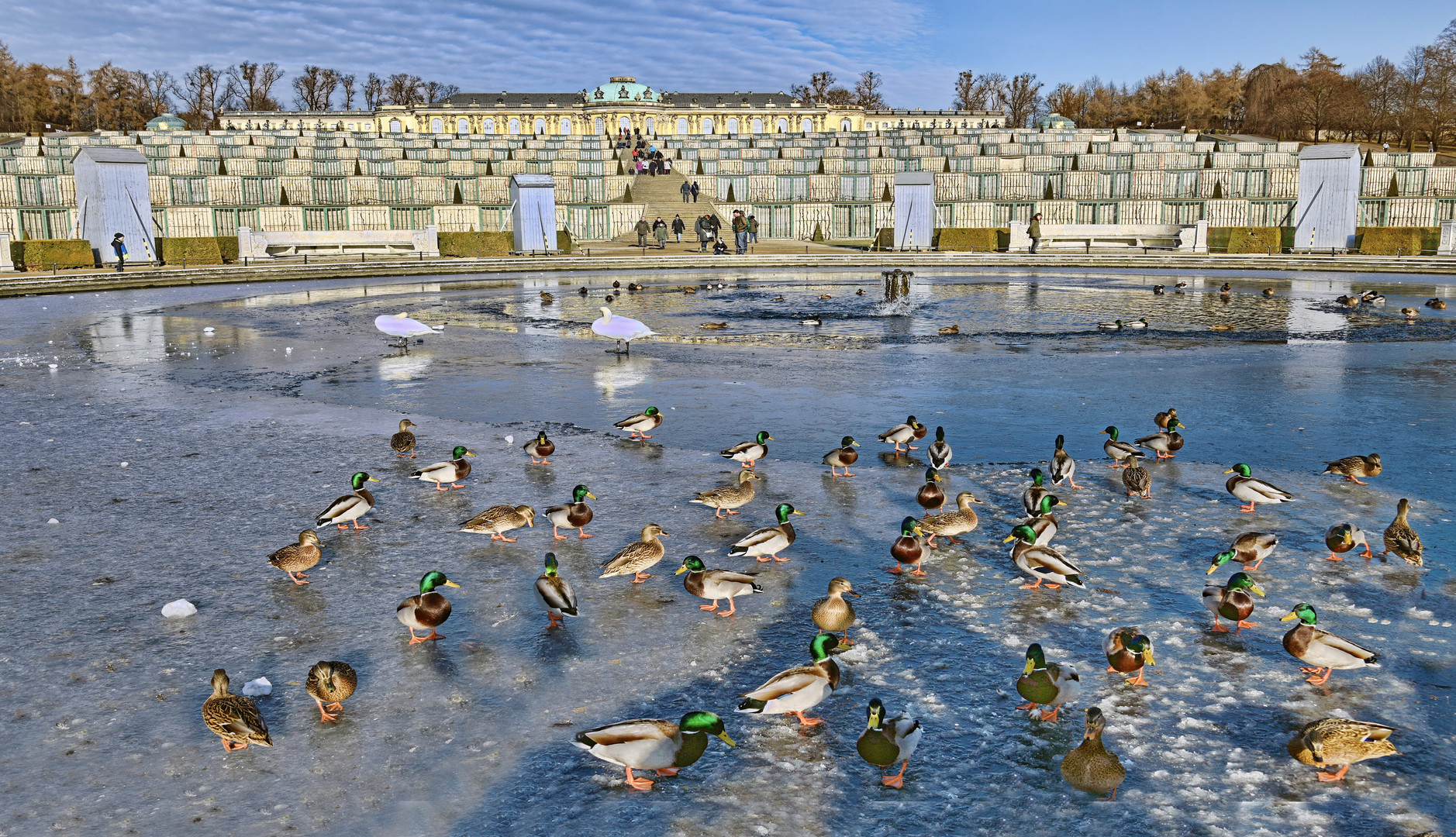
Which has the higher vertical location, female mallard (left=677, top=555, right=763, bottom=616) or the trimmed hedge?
the trimmed hedge

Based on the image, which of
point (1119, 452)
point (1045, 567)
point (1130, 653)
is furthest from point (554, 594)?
point (1119, 452)

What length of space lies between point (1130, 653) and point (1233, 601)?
3.60ft

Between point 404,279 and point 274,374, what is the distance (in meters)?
20.3

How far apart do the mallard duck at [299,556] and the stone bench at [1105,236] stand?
39.5 metres

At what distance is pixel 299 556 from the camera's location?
6.96 m

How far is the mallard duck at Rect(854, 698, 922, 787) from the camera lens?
4535 millimetres

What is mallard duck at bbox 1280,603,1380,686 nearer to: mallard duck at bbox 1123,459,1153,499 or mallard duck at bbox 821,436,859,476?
mallard duck at bbox 1123,459,1153,499

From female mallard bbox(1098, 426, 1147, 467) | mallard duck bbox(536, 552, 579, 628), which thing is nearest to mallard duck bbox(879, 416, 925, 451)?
female mallard bbox(1098, 426, 1147, 467)

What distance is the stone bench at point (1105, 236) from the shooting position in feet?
137

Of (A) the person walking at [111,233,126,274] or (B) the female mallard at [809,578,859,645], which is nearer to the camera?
(B) the female mallard at [809,578,859,645]

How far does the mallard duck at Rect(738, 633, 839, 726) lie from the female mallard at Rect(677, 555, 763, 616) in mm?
1270

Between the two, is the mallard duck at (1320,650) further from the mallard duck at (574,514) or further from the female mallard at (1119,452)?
the mallard duck at (574,514)

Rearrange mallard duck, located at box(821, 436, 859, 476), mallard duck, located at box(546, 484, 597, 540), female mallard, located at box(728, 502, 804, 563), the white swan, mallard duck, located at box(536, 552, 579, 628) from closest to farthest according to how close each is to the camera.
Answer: mallard duck, located at box(536, 552, 579, 628) → female mallard, located at box(728, 502, 804, 563) → mallard duck, located at box(546, 484, 597, 540) → mallard duck, located at box(821, 436, 859, 476) → the white swan

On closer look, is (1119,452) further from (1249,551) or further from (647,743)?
(647,743)
